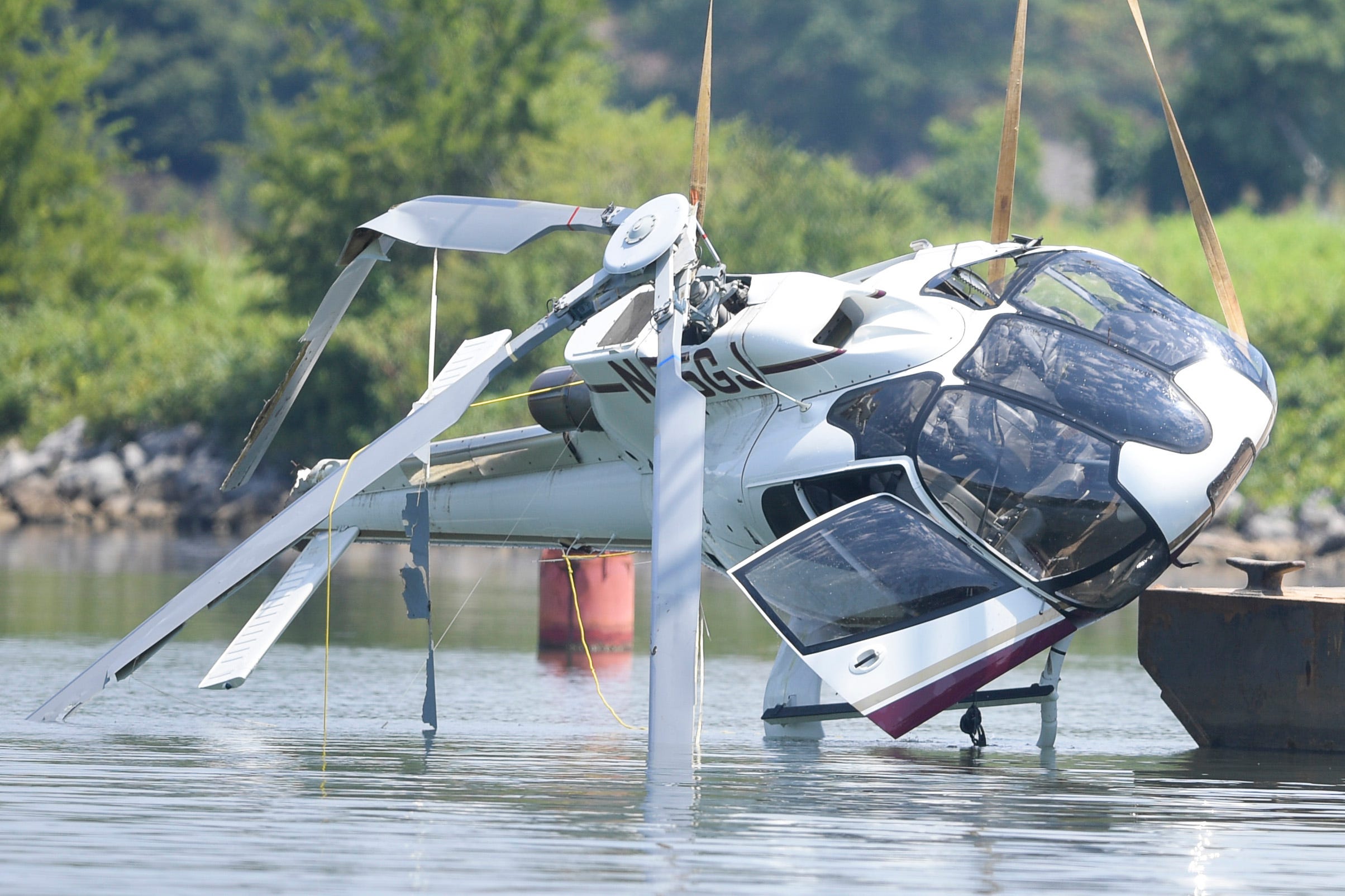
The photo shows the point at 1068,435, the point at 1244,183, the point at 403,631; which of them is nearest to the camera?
the point at 1068,435

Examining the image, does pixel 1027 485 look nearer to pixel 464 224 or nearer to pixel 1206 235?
pixel 1206 235

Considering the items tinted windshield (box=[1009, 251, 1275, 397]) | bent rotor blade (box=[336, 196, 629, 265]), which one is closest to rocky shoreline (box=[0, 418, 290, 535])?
bent rotor blade (box=[336, 196, 629, 265])

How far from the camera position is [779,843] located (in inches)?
→ 467

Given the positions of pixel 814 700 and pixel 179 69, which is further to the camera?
pixel 179 69

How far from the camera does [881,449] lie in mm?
15562

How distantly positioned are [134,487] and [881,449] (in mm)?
41491

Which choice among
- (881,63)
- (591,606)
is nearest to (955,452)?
(591,606)

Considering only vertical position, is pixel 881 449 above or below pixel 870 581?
above

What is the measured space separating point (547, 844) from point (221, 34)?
351 ft

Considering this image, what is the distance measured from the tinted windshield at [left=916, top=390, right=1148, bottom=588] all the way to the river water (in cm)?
176

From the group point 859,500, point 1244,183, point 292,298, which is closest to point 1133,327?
point 859,500

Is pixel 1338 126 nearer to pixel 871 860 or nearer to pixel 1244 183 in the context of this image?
pixel 1244 183

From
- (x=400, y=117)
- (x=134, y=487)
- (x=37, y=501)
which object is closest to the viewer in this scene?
(x=37, y=501)

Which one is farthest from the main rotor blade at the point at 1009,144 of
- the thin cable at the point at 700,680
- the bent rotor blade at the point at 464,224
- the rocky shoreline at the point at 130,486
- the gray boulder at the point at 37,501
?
the gray boulder at the point at 37,501
